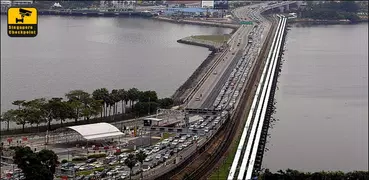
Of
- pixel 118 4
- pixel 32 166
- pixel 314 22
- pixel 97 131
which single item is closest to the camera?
pixel 32 166

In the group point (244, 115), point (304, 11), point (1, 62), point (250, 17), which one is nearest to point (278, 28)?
point (250, 17)

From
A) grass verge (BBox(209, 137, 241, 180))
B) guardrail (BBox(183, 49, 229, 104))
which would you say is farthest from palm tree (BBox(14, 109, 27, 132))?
guardrail (BBox(183, 49, 229, 104))

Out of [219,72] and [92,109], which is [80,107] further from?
[219,72]

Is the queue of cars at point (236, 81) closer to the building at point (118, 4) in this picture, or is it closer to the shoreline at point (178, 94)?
the shoreline at point (178, 94)

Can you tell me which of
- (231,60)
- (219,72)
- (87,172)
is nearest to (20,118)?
(87,172)

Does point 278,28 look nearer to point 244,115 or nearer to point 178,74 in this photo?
point 178,74
